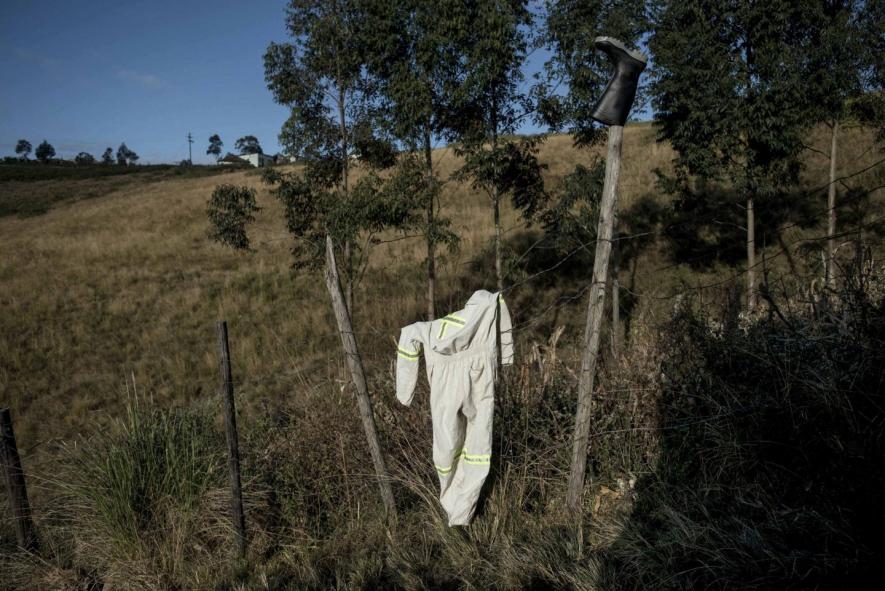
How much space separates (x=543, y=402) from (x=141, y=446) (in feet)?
9.69

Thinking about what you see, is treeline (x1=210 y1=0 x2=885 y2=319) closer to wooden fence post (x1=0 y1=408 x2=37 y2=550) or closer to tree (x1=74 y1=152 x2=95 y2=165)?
wooden fence post (x1=0 y1=408 x2=37 y2=550)

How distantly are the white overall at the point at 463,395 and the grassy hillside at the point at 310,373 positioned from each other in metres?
0.30

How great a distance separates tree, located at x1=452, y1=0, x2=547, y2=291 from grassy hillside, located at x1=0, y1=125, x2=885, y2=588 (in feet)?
4.86

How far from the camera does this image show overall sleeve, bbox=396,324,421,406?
3.54 metres

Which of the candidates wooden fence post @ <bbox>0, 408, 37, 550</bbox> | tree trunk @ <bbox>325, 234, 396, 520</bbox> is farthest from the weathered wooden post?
wooden fence post @ <bbox>0, 408, 37, 550</bbox>

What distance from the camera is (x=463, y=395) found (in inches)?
133

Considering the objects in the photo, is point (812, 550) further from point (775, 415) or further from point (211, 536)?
point (211, 536)

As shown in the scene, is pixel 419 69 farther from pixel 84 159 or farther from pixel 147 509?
pixel 84 159

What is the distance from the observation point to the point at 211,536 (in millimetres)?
3816

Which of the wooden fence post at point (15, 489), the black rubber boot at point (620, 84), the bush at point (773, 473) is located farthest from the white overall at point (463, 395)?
the wooden fence post at point (15, 489)

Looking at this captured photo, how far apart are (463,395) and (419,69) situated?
7538 millimetres

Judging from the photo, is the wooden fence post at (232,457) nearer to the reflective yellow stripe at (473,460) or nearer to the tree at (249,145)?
the reflective yellow stripe at (473,460)

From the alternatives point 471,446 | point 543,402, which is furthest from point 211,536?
point 543,402

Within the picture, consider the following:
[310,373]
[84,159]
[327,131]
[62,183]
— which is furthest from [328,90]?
[84,159]
